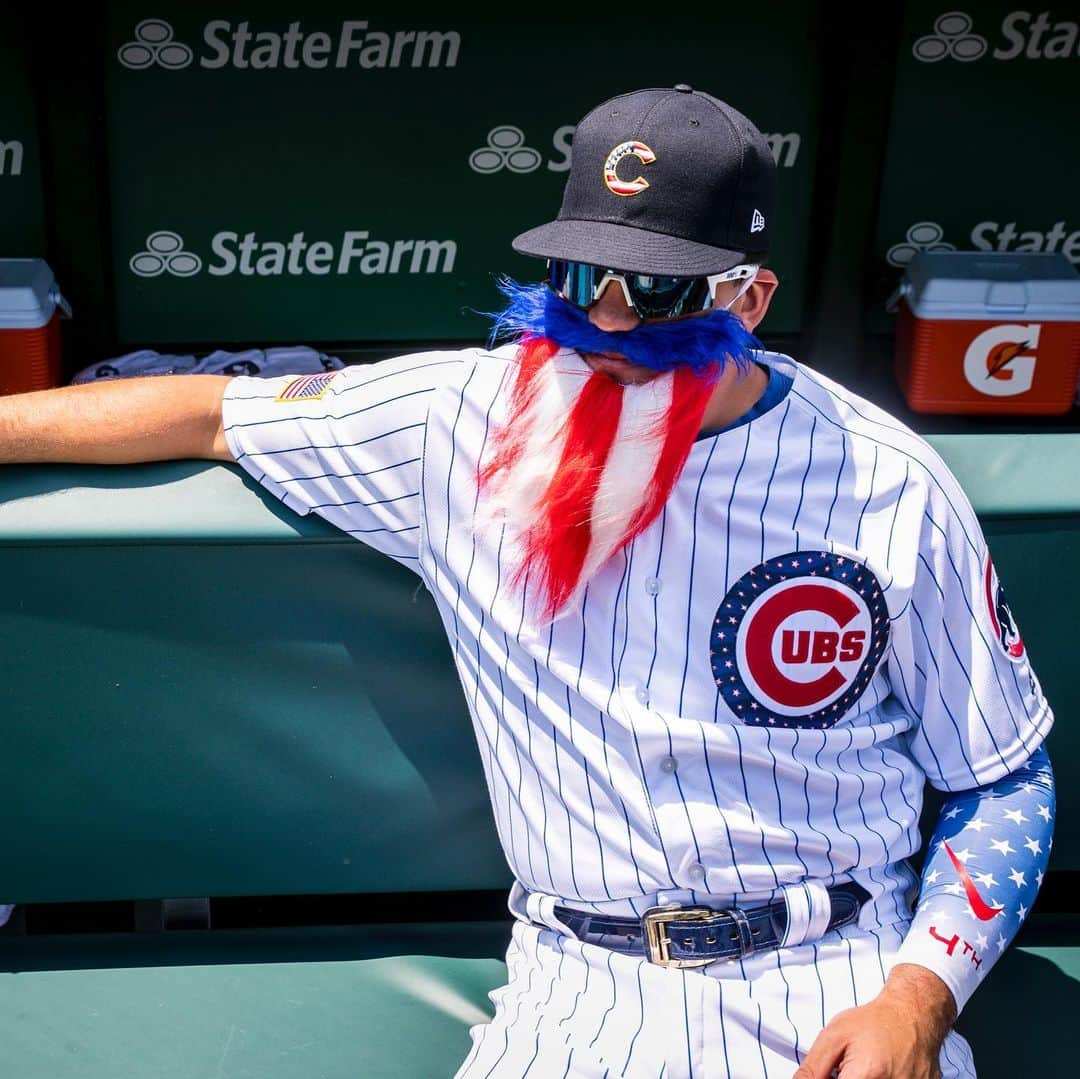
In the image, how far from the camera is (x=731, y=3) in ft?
9.59

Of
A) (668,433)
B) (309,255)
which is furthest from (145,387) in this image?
(309,255)

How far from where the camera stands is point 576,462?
1514 mm

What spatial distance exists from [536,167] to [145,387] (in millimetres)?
1587

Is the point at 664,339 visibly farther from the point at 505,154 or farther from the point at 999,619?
the point at 505,154

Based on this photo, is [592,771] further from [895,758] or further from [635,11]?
[635,11]

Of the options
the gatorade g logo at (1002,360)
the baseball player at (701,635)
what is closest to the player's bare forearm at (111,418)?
the baseball player at (701,635)

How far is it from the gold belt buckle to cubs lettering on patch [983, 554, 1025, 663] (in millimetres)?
425

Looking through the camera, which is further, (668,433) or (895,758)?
(895,758)

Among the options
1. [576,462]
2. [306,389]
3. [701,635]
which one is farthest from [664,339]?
[306,389]

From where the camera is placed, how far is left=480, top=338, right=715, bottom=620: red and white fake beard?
1.50 meters

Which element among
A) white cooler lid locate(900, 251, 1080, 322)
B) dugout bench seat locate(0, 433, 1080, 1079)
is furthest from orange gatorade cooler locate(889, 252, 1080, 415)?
dugout bench seat locate(0, 433, 1080, 1079)

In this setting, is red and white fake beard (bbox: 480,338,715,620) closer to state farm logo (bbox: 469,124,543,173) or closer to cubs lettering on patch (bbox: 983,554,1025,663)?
cubs lettering on patch (bbox: 983,554,1025,663)

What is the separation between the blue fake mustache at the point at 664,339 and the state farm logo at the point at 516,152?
158 cm

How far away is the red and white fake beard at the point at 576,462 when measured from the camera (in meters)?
1.50
